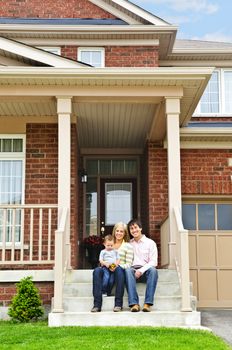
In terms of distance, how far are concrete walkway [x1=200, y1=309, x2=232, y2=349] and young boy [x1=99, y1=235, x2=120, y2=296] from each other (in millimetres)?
1520

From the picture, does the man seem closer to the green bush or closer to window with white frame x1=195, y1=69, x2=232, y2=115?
the green bush

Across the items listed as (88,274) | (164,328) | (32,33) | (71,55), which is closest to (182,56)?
(71,55)

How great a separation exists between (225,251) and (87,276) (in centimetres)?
369

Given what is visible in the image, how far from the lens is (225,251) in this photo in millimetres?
11070

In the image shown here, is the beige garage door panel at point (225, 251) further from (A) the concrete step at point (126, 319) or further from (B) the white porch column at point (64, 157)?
(A) the concrete step at point (126, 319)

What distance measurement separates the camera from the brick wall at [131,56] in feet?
41.9

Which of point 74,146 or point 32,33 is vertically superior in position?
point 32,33

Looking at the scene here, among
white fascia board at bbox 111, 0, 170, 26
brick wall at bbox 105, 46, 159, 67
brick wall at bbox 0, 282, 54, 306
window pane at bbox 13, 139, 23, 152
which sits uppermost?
white fascia board at bbox 111, 0, 170, 26

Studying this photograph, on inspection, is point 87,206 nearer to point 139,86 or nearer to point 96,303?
point 139,86

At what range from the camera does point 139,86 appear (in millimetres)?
9336

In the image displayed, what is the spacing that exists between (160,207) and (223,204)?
1282 millimetres

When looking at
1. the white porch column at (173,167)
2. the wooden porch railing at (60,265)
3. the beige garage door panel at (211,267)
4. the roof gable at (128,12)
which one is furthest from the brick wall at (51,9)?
the wooden porch railing at (60,265)

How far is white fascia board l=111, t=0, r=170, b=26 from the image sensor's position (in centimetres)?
1274

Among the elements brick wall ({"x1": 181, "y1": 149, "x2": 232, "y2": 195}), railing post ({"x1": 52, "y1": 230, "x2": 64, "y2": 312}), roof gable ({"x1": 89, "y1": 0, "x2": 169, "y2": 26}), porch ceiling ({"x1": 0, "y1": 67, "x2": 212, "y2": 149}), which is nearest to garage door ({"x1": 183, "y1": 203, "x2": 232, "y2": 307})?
brick wall ({"x1": 181, "y1": 149, "x2": 232, "y2": 195})
